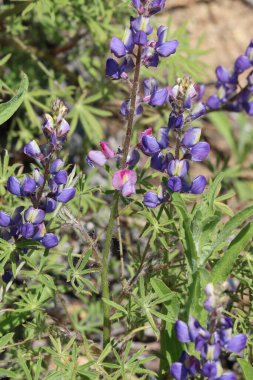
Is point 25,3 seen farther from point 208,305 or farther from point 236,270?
point 208,305

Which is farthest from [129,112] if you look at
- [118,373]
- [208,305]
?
[118,373]

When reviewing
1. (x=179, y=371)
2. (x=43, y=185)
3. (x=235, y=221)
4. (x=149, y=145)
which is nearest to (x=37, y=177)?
(x=43, y=185)

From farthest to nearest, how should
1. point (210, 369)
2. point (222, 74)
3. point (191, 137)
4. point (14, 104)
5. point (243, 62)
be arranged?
1. point (222, 74)
2. point (243, 62)
3. point (14, 104)
4. point (191, 137)
5. point (210, 369)

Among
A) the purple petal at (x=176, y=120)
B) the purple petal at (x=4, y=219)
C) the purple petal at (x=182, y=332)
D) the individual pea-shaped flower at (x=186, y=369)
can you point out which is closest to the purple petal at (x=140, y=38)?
the purple petal at (x=176, y=120)

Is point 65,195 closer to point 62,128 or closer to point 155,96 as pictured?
point 62,128

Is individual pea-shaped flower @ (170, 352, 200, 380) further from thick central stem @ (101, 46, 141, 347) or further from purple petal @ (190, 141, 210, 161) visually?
purple petal @ (190, 141, 210, 161)

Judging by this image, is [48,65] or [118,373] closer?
[118,373]

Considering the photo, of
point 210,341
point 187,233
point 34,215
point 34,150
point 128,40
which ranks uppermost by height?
point 128,40
